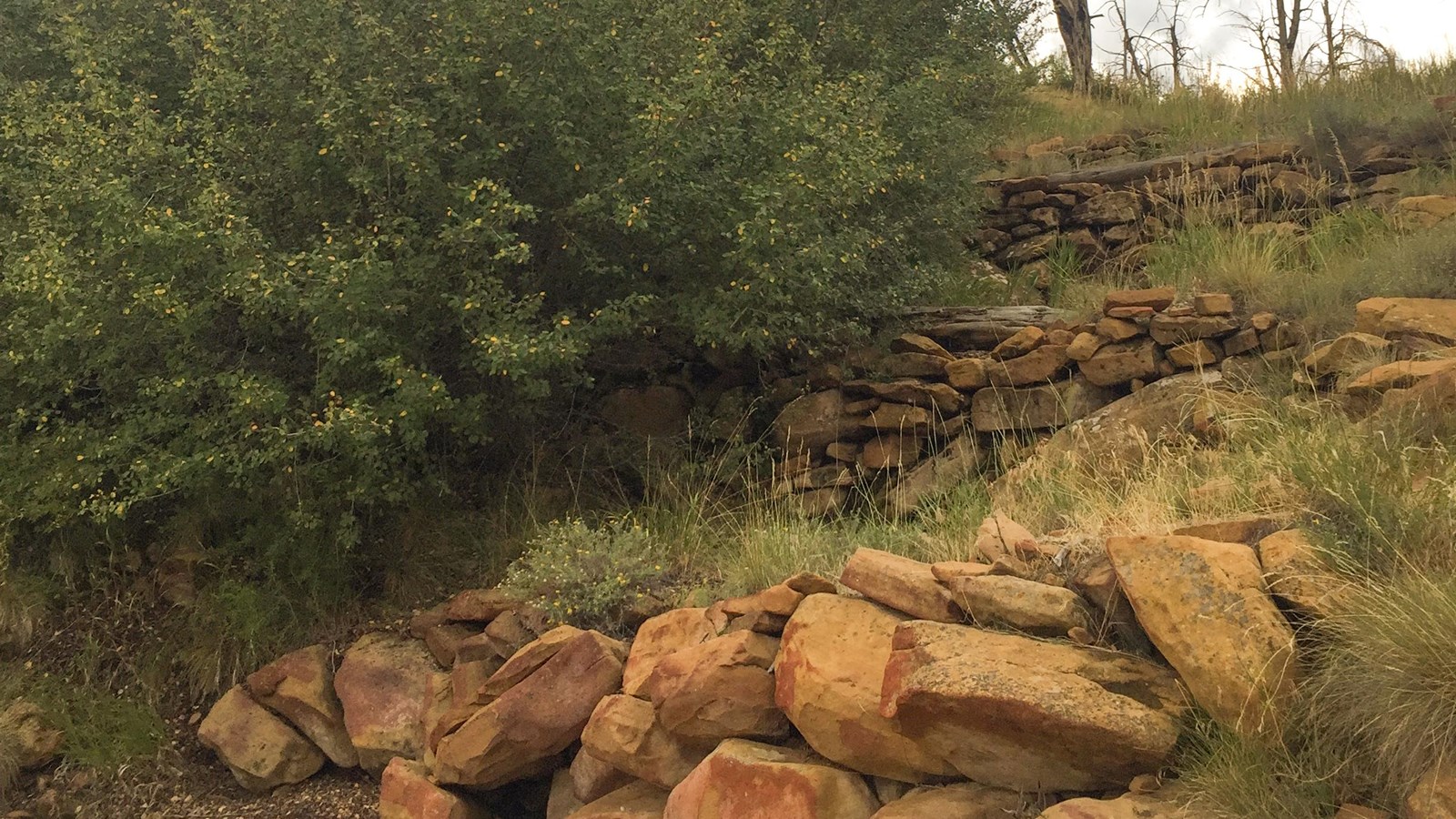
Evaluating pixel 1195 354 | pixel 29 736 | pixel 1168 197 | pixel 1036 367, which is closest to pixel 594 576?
pixel 1036 367

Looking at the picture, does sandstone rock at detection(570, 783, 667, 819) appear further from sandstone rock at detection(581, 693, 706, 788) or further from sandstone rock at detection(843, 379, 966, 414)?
sandstone rock at detection(843, 379, 966, 414)

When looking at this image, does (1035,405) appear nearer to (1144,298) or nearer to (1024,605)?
(1144,298)

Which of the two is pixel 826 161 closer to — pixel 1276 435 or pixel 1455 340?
pixel 1276 435

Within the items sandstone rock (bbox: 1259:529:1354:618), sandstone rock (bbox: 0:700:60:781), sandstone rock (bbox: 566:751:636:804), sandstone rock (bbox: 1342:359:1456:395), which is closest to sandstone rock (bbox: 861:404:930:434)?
sandstone rock (bbox: 1342:359:1456:395)

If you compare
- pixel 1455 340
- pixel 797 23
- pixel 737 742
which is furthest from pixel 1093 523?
pixel 797 23

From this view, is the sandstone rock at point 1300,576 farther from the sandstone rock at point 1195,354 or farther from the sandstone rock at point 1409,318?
the sandstone rock at point 1195,354

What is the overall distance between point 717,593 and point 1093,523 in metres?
1.69

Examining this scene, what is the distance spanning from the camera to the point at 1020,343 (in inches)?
246

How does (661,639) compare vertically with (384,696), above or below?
above

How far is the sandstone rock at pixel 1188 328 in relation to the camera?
5762 millimetres

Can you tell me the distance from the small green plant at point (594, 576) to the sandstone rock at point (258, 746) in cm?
128

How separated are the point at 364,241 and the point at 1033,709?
366 cm

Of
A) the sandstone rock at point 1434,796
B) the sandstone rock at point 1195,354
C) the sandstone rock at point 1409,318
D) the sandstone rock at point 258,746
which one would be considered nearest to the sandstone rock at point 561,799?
the sandstone rock at point 258,746

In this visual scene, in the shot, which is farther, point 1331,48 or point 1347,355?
point 1331,48
